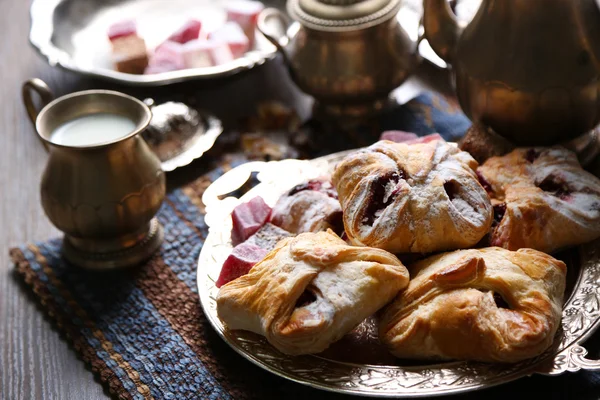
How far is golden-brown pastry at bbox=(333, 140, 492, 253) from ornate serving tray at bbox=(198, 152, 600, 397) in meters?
0.12

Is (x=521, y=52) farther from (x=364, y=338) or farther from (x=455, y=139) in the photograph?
(x=364, y=338)

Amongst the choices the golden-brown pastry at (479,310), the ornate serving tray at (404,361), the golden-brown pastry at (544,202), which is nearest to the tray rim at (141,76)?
the ornate serving tray at (404,361)

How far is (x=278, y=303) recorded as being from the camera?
88 centimetres

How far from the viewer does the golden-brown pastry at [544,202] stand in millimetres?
984

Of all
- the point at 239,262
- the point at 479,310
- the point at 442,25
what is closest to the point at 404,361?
the point at 479,310

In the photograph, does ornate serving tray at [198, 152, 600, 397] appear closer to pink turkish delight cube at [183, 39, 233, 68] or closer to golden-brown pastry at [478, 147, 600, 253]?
golden-brown pastry at [478, 147, 600, 253]

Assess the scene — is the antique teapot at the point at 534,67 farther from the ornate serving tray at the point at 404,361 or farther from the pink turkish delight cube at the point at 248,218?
the pink turkish delight cube at the point at 248,218

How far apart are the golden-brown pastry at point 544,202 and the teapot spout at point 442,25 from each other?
243mm

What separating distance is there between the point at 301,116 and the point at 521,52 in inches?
21.2

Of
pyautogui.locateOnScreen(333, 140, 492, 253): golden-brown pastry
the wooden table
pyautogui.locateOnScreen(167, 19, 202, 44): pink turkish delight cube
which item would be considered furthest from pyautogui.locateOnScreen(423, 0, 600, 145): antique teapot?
pyautogui.locateOnScreen(167, 19, 202, 44): pink turkish delight cube

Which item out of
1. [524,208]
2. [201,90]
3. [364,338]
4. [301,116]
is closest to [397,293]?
[364,338]

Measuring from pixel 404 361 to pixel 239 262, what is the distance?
0.81 feet

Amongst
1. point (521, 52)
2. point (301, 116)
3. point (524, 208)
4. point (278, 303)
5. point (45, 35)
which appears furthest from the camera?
point (45, 35)

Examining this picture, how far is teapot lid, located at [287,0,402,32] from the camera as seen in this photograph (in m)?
1.36
